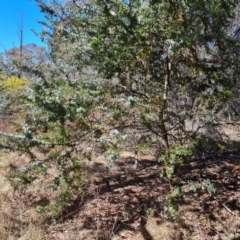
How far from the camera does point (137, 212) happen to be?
3.78m

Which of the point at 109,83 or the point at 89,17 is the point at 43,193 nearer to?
the point at 109,83

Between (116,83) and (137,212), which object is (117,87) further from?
(137,212)

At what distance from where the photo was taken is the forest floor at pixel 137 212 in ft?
11.0

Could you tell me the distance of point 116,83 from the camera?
3.45 metres

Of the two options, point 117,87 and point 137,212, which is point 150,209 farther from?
point 117,87

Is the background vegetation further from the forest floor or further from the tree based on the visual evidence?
the forest floor

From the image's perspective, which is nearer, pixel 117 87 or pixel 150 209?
pixel 117 87

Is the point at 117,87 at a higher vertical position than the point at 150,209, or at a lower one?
higher

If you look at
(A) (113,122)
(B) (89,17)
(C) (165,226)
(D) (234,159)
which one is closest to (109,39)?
(B) (89,17)

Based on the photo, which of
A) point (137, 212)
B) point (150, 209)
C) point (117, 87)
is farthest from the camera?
point (137, 212)

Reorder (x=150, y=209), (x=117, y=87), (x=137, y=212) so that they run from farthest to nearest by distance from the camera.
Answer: (x=137, y=212), (x=150, y=209), (x=117, y=87)

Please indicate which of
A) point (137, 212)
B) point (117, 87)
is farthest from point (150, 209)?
point (117, 87)

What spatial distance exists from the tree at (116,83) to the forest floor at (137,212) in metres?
0.87

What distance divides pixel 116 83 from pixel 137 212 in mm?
1699
